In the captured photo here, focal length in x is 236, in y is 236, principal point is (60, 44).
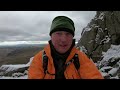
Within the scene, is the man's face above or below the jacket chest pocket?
above

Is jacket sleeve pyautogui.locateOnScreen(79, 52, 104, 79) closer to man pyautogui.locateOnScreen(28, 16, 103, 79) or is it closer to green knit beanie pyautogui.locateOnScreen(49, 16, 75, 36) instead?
man pyautogui.locateOnScreen(28, 16, 103, 79)

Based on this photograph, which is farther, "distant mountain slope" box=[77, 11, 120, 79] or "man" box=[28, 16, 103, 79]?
"distant mountain slope" box=[77, 11, 120, 79]

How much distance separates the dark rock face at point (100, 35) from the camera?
21.0 meters

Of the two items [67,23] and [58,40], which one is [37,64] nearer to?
[58,40]

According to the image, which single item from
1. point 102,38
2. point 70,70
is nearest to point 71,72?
point 70,70

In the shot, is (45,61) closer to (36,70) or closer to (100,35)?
(36,70)

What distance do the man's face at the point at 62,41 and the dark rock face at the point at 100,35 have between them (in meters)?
18.6

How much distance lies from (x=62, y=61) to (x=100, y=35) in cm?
2090

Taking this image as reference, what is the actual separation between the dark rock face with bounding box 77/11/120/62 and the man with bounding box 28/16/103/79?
18620mm

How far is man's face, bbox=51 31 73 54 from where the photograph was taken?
171cm

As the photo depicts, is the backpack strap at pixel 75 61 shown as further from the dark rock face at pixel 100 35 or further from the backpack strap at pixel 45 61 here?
the dark rock face at pixel 100 35

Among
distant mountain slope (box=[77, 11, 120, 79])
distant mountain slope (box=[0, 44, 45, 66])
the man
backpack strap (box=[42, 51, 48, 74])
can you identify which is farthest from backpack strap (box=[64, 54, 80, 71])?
distant mountain slope (box=[0, 44, 45, 66])

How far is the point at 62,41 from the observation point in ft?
5.61
